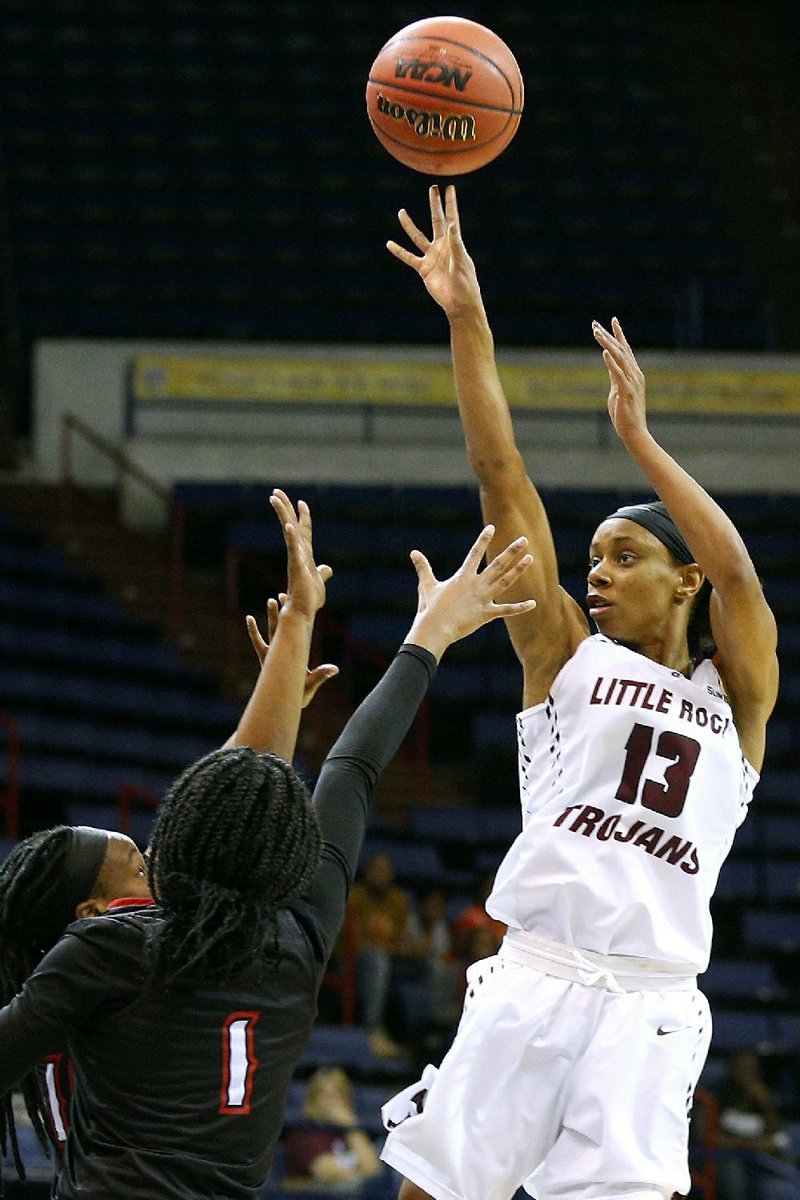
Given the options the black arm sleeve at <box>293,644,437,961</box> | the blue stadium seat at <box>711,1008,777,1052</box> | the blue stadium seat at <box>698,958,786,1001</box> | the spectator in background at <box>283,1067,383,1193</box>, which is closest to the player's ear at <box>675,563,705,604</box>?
the black arm sleeve at <box>293,644,437,961</box>

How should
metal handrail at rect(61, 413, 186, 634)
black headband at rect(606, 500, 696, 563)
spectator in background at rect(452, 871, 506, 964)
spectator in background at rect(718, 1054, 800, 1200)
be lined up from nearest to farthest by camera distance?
black headband at rect(606, 500, 696, 563) → spectator in background at rect(718, 1054, 800, 1200) → spectator in background at rect(452, 871, 506, 964) → metal handrail at rect(61, 413, 186, 634)

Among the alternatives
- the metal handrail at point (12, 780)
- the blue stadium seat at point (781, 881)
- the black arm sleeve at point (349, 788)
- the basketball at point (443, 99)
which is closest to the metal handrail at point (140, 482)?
the metal handrail at point (12, 780)

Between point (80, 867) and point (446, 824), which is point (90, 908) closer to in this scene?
point (80, 867)

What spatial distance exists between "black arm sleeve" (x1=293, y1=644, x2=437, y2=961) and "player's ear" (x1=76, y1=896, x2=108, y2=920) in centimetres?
42

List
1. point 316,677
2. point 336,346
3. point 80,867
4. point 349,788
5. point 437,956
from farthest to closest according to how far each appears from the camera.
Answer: point 336,346 < point 437,956 < point 316,677 < point 80,867 < point 349,788

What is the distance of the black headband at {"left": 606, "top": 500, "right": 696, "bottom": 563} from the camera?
3.84m

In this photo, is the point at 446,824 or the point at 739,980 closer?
the point at 739,980

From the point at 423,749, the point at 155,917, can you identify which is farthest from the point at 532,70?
the point at 155,917

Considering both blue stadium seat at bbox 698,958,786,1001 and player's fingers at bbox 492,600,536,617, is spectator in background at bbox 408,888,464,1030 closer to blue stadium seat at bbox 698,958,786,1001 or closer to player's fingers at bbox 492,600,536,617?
blue stadium seat at bbox 698,958,786,1001

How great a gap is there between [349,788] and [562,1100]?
1216 mm

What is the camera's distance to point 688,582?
12.7 feet

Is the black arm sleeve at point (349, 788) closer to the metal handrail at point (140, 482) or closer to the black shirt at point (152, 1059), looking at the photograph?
the black shirt at point (152, 1059)

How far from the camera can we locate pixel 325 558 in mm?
14562

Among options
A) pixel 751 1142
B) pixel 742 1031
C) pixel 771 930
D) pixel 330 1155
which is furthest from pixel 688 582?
pixel 771 930
